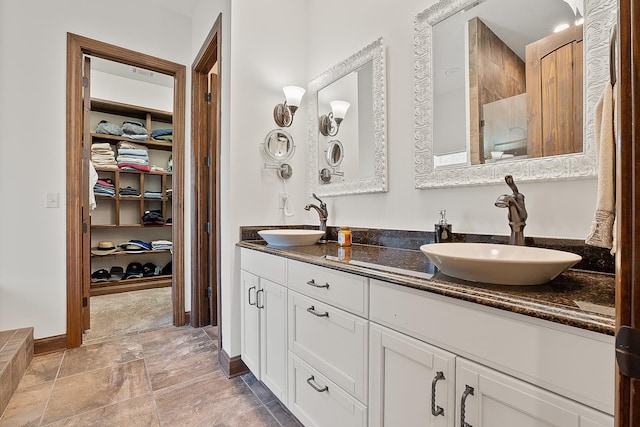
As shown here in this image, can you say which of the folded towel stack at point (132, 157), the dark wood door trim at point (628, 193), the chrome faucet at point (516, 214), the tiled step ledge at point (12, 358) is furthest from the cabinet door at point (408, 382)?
the folded towel stack at point (132, 157)

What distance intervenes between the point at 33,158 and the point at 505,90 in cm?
299

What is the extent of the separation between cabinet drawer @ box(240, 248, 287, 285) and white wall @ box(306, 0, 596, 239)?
0.62m

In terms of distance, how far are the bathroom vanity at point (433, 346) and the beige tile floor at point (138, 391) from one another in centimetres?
34

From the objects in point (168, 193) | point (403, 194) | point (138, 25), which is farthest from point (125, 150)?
point (403, 194)

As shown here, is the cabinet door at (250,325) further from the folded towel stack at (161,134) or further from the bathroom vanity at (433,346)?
the folded towel stack at (161,134)

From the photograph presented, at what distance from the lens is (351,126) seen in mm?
1967

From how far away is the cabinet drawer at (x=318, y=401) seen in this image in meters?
1.07

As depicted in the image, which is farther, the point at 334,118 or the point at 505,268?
the point at 334,118

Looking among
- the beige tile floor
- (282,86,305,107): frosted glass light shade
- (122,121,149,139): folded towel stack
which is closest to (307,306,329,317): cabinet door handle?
the beige tile floor

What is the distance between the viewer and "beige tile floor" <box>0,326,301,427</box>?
4.94ft

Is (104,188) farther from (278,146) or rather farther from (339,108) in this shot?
(339,108)

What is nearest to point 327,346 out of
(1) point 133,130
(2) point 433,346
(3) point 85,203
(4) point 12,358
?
(2) point 433,346

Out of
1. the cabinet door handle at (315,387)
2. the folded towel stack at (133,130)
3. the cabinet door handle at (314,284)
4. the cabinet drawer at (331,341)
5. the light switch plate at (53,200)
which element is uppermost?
the folded towel stack at (133,130)

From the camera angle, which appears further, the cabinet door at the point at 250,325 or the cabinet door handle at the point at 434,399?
the cabinet door at the point at 250,325
